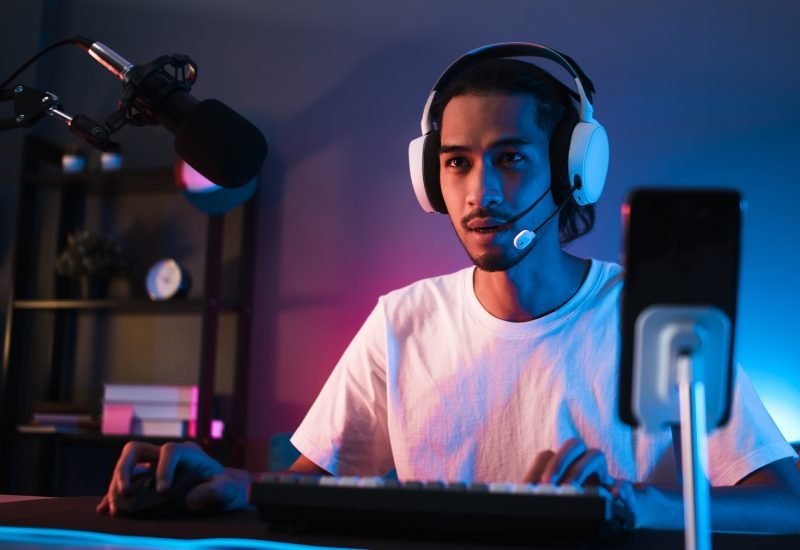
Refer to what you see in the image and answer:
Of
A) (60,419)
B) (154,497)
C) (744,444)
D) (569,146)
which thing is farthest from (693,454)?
(60,419)

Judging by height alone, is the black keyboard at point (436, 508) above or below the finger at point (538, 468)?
below

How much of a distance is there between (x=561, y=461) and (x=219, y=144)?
1.58ft

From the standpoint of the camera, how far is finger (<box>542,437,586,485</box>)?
2.75ft

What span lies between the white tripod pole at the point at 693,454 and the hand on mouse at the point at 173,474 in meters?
0.57

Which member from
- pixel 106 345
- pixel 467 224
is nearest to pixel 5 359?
pixel 106 345

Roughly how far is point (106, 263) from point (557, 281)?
217 centimetres

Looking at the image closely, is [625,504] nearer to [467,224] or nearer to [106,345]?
[467,224]

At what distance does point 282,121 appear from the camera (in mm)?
3301

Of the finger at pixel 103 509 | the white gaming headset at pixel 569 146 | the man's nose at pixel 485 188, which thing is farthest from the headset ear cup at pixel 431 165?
the finger at pixel 103 509

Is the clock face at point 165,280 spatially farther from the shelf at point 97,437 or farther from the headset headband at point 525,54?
the headset headband at point 525,54

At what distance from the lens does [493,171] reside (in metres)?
1.47

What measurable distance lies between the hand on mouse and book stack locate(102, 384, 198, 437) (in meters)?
1.97

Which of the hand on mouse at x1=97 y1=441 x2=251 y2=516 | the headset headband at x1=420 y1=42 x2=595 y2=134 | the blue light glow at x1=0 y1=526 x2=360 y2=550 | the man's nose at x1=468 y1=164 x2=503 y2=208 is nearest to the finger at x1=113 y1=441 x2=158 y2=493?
the hand on mouse at x1=97 y1=441 x2=251 y2=516

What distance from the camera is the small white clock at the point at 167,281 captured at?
3113 mm
